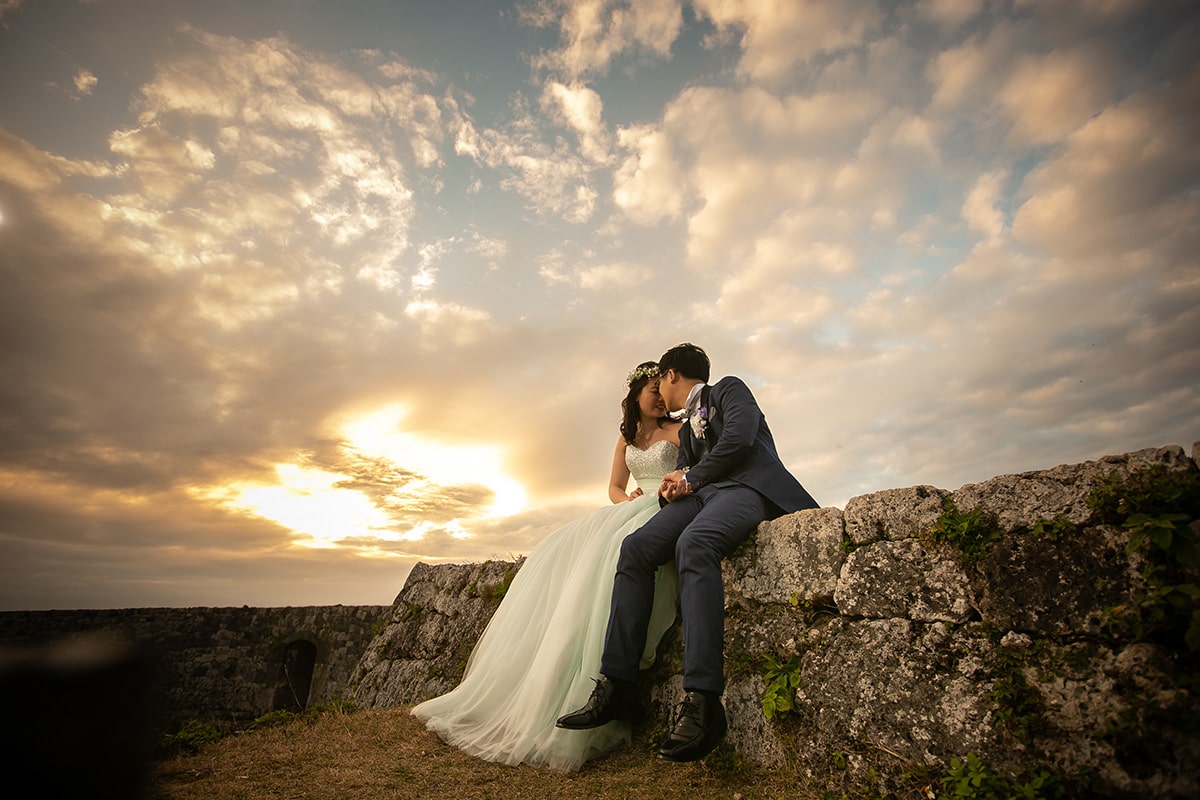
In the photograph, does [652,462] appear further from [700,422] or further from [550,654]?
[550,654]

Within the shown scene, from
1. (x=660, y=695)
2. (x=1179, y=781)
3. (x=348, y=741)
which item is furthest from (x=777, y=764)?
(x=348, y=741)

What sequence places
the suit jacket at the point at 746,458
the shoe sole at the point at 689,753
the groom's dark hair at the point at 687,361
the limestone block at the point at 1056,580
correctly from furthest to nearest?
the groom's dark hair at the point at 687,361 → the suit jacket at the point at 746,458 → the shoe sole at the point at 689,753 → the limestone block at the point at 1056,580

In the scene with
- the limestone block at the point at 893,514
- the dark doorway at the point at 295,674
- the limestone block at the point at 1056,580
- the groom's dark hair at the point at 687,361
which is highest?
the groom's dark hair at the point at 687,361

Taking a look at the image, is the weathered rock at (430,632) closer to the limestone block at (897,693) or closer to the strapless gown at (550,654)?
Answer: the strapless gown at (550,654)

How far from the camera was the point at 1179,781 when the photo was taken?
1770 millimetres

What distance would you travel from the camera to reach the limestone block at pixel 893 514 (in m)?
2.81

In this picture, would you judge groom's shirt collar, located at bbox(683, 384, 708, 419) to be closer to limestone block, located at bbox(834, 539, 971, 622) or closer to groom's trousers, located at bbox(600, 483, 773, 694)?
groom's trousers, located at bbox(600, 483, 773, 694)

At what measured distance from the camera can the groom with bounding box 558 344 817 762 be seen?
291 cm

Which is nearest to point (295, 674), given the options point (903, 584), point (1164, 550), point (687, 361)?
Result: point (687, 361)

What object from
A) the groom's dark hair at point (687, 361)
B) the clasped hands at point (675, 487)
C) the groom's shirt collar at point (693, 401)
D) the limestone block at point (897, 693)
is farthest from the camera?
the groom's dark hair at point (687, 361)

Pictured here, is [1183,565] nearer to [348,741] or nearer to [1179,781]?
[1179,781]

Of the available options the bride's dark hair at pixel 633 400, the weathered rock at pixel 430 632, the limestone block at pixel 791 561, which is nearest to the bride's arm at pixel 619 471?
the bride's dark hair at pixel 633 400

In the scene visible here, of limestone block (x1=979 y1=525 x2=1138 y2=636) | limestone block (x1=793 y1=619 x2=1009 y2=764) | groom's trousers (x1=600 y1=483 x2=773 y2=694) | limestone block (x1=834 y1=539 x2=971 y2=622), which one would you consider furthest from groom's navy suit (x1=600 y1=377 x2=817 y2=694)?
limestone block (x1=979 y1=525 x2=1138 y2=636)

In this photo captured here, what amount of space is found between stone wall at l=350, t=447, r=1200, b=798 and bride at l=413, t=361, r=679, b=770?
1.89ft
